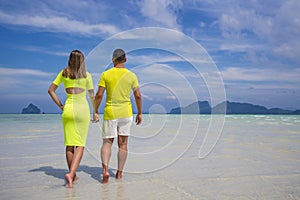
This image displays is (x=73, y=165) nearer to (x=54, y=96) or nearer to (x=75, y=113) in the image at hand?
(x=75, y=113)

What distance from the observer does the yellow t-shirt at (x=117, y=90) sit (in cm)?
464

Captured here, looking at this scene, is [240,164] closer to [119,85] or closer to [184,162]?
[184,162]

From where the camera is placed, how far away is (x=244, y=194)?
12.8 feet

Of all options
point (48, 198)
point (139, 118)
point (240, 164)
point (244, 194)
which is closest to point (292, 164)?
point (240, 164)

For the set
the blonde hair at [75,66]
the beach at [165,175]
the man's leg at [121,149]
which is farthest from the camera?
the man's leg at [121,149]

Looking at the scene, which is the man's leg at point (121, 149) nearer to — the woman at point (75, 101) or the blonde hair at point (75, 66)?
the woman at point (75, 101)

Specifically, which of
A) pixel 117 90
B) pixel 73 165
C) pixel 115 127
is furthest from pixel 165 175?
pixel 117 90

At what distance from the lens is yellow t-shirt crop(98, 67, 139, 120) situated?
4641 millimetres

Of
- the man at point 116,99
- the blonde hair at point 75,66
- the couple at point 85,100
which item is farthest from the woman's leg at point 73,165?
the blonde hair at point 75,66

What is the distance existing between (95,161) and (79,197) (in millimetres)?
2824

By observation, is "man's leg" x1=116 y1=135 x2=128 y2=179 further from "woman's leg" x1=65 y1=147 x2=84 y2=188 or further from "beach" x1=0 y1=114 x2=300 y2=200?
"woman's leg" x1=65 y1=147 x2=84 y2=188

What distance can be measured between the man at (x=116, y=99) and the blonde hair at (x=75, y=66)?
335mm

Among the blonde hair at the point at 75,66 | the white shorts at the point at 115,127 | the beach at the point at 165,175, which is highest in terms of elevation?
the blonde hair at the point at 75,66

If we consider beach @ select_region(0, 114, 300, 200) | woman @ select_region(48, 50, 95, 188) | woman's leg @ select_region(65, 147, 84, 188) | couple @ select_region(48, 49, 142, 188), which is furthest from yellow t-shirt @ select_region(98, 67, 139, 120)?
beach @ select_region(0, 114, 300, 200)
